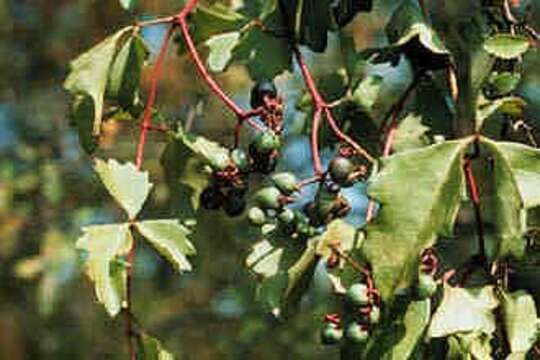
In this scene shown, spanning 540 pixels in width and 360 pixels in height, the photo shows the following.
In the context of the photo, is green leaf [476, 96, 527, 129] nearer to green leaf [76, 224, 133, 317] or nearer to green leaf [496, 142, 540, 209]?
green leaf [496, 142, 540, 209]

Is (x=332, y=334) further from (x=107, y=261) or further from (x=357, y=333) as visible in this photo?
(x=107, y=261)

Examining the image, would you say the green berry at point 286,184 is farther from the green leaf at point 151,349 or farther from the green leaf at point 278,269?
the green leaf at point 151,349

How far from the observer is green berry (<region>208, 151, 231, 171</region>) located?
1.17m

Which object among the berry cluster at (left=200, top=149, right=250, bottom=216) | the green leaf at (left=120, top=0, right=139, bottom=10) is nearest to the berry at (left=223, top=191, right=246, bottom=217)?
the berry cluster at (left=200, top=149, right=250, bottom=216)

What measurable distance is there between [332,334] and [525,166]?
8.2 inches

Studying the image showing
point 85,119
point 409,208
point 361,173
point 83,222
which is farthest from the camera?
point 83,222

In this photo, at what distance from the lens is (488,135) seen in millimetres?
1193

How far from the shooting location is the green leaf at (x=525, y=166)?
3.39 ft

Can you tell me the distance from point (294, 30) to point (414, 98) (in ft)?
0.42

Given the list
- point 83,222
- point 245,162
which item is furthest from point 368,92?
point 83,222

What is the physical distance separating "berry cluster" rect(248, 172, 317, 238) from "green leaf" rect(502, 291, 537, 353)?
0.56 ft

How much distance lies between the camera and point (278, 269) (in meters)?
1.14

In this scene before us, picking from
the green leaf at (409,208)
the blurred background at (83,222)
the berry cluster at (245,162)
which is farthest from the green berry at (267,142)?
the blurred background at (83,222)

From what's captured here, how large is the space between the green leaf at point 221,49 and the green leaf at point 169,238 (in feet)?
0.60
